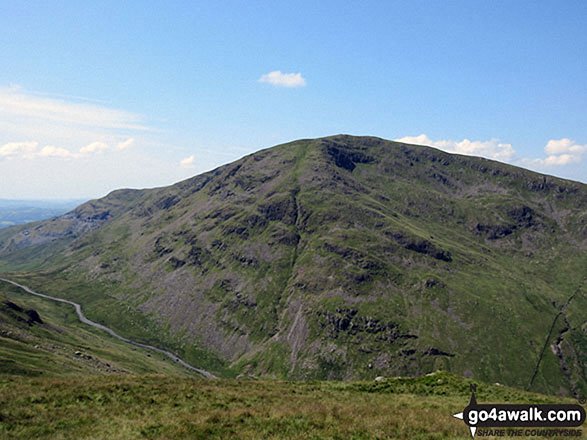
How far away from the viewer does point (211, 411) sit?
1073 inches

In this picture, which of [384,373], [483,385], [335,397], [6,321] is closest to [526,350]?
[384,373]

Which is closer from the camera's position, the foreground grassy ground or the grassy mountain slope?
the foreground grassy ground

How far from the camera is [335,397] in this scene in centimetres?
3678

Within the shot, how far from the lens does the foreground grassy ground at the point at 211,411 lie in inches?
875

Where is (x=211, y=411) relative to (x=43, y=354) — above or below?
above

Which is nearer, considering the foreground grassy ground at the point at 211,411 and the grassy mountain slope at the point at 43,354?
the foreground grassy ground at the point at 211,411

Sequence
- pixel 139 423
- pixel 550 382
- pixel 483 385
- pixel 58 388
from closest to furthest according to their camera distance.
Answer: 1. pixel 139 423
2. pixel 58 388
3. pixel 483 385
4. pixel 550 382

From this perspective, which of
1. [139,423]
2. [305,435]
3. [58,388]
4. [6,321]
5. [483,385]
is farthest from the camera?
[6,321]

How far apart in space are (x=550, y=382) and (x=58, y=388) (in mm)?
230088

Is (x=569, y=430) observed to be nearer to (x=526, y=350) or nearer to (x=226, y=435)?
(x=226, y=435)

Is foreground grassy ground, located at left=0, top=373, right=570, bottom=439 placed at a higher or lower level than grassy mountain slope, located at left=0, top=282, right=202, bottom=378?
higher

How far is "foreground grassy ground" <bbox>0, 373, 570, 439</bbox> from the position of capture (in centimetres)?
2222

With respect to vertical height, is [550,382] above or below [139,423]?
below

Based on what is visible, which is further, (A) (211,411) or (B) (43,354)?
(B) (43,354)
